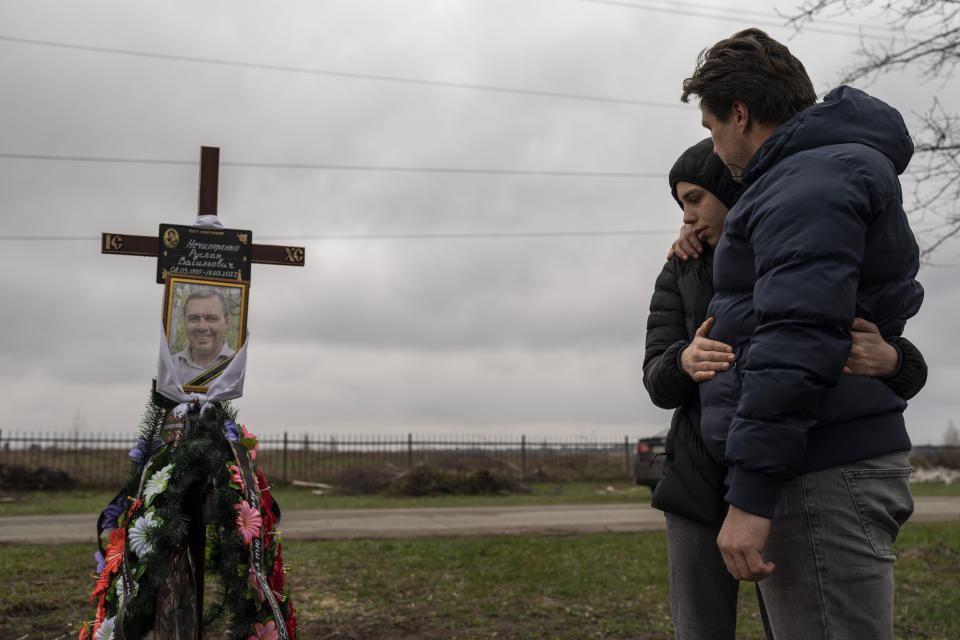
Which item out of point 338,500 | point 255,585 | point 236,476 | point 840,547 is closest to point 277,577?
point 255,585

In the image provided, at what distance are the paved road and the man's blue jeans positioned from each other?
7.07m

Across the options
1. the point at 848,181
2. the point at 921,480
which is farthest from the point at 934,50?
the point at 921,480

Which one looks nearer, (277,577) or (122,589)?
(122,589)

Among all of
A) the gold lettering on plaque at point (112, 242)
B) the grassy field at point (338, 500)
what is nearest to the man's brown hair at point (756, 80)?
the gold lettering on plaque at point (112, 242)

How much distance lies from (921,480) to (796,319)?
1010 inches

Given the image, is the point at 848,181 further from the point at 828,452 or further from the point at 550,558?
the point at 550,558

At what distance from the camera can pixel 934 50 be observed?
571cm

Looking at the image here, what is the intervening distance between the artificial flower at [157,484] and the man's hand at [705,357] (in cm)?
212

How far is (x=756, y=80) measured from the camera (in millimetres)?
1857

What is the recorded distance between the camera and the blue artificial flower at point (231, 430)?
3334 mm

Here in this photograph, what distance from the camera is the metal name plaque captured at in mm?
3768

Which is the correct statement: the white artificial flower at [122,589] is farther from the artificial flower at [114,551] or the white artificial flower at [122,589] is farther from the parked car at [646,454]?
the parked car at [646,454]

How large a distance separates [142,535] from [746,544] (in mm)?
2292

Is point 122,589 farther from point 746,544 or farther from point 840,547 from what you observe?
point 840,547
